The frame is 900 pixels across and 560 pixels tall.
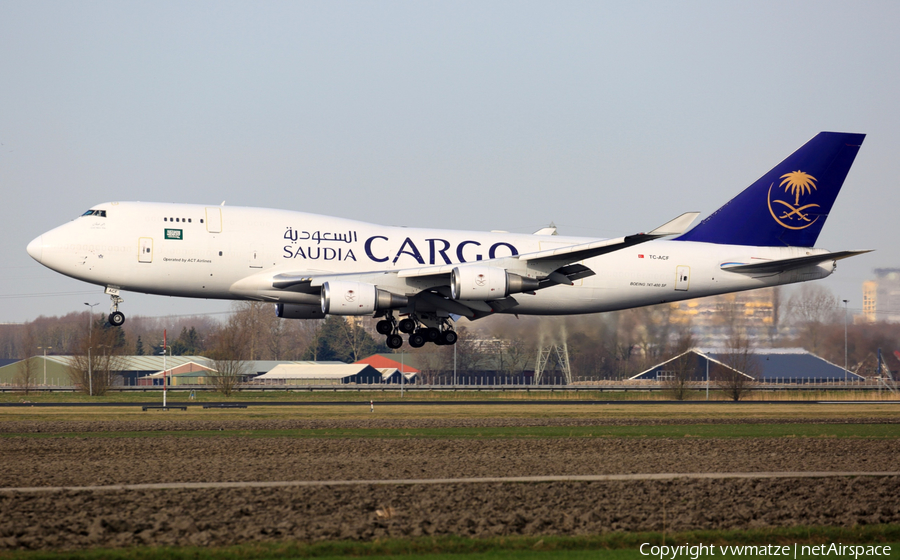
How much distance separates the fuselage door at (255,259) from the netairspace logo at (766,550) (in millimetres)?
24101

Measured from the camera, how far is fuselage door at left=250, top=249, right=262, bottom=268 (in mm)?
34875

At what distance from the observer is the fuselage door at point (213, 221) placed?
34.7 metres

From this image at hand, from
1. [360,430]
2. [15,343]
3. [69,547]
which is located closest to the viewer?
[69,547]

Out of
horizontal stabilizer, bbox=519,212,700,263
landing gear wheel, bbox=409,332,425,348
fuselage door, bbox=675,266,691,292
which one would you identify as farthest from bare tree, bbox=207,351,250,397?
horizontal stabilizer, bbox=519,212,700,263

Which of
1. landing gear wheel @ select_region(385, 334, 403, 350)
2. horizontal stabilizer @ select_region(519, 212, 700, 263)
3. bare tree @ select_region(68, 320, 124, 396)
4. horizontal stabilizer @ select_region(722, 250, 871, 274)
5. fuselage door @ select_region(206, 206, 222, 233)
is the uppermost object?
fuselage door @ select_region(206, 206, 222, 233)

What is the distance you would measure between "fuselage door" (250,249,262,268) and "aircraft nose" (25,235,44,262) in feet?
24.9

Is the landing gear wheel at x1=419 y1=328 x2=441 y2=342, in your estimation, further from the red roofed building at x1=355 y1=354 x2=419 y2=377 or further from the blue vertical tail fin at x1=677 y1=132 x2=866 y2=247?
the red roofed building at x1=355 y1=354 x2=419 y2=377

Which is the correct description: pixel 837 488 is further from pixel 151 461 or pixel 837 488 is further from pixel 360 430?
pixel 360 430

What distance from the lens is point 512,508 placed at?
626 inches

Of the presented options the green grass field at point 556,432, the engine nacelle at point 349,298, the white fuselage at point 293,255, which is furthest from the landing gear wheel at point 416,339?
the green grass field at point 556,432

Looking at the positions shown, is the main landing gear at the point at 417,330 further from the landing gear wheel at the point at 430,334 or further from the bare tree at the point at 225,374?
the bare tree at the point at 225,374

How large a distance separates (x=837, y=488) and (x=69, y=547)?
14.1 meters

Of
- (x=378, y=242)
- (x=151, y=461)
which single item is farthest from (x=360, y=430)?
(x=151, y=461)

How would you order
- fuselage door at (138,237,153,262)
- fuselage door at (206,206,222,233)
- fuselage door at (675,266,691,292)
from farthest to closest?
fuselage door at (675,266,691,292) → fuselage door at (206,206,222,233) → fuselage door at (138,237,153,262)
